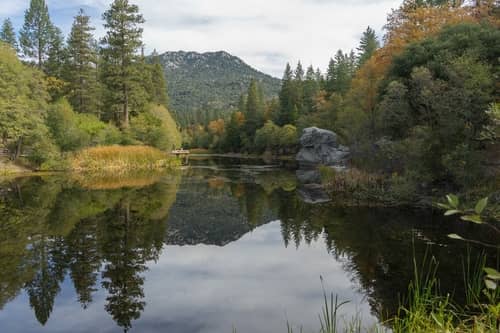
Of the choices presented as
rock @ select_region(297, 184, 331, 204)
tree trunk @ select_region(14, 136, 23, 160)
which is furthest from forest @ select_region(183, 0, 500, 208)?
tree trunk @ select_region(14, 136, 23, 160)

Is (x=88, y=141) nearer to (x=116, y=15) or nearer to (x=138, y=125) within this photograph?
(x=138, y=125)

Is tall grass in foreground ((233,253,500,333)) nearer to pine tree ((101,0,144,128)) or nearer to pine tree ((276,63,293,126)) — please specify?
pine tree ((101,0,144,128))

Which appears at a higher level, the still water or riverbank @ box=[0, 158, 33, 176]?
riverbank @ box=[0, 158, 33, 176]

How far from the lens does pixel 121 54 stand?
39.6 meters

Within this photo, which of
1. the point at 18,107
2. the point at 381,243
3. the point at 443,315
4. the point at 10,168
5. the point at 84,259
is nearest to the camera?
the point at 443,315

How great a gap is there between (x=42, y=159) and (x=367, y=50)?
46817 millimetres

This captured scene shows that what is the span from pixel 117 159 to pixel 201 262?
26055 mm

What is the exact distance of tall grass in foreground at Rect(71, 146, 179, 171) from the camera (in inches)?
1255

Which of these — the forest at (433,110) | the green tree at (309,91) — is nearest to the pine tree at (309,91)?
the green tree at (309,91)

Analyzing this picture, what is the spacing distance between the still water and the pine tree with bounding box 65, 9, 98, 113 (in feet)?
98.6

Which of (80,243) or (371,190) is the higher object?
(371,190)

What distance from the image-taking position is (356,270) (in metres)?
8.51

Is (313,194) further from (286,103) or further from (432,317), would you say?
(286,103)

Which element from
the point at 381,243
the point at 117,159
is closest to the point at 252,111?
the point at 117,159
